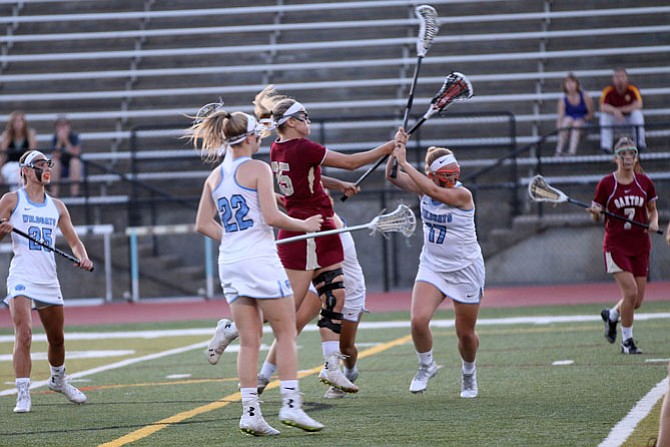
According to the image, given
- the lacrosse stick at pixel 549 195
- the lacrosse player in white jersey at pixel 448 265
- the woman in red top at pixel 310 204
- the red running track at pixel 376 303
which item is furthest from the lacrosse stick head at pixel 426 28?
the red running track at pixel 376 303

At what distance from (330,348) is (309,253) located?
0.69 metres

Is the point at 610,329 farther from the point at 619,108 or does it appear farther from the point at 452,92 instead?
the point at 619,108

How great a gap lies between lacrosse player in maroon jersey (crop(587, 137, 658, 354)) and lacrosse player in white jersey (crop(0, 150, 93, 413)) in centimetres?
479

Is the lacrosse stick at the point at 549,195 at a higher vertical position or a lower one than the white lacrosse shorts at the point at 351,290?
higher

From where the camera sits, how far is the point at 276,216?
6957 millimetres

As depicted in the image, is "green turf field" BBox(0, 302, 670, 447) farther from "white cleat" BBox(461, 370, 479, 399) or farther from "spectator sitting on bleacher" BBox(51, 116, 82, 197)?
"spectator sitting on bleacher" BBox(51, 116, 82, 197)

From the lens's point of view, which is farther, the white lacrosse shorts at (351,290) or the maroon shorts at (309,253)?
the white lacrosse shorts at (351,290)

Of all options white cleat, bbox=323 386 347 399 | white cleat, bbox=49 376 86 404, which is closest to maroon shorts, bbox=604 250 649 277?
white cleat, bbox=323 386 347 399

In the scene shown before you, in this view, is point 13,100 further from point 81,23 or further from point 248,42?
point 248,42

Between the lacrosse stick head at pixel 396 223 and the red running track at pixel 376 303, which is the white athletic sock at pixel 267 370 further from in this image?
the red running track at pixel 376 303

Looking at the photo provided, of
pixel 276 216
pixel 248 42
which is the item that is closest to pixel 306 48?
pixel 248 42

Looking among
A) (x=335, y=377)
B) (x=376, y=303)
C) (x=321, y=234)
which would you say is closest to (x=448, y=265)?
(x=335, y=377)

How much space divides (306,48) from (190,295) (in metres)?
5.80

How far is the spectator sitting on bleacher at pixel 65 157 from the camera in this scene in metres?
21.2
